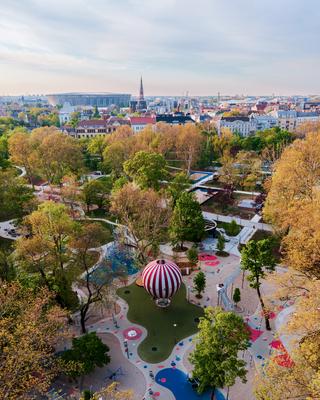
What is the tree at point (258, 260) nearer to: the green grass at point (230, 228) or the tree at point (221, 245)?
the tree at point (221, 245)

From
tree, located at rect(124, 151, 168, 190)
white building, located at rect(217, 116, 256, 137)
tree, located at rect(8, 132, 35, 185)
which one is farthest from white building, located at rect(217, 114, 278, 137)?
tree, located at rect(8, 132, 35, 185)

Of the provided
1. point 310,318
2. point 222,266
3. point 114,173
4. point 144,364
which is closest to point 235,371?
point 310,318

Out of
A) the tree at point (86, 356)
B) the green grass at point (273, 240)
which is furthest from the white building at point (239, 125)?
the tree at point (86, 356)

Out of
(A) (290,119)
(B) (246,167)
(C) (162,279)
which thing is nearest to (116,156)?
(B) (246,167)

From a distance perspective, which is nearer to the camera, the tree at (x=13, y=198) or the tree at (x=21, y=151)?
the tree at (x=13, y=198)

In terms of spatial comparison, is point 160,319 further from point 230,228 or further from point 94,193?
point 94,193

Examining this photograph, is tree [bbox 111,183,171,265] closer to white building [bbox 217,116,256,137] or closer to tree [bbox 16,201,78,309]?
tree [bbox 16,201,78,309]
